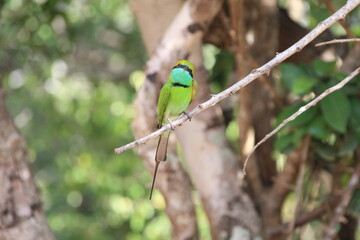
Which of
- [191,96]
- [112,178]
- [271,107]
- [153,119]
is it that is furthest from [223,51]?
[112,178]

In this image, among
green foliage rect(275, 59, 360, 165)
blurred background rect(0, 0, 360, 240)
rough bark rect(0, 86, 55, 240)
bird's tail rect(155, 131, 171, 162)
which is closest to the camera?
bird's tail rect(155, 131, 171, 162)

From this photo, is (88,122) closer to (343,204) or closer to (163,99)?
(343,204)

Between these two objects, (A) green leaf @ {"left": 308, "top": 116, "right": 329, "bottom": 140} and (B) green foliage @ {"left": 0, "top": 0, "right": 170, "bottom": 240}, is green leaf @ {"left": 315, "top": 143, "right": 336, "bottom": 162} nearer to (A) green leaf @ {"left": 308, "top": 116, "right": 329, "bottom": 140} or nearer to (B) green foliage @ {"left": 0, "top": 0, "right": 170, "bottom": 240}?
(A) green leaf @ {"left": 308, "top": 116, "right": 329, "bottom": 140}

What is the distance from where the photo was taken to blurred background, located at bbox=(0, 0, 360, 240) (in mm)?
6418

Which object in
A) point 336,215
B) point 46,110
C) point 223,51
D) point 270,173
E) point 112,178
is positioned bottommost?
point 336,215

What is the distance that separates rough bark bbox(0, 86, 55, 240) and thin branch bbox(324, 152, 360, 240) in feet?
3.99

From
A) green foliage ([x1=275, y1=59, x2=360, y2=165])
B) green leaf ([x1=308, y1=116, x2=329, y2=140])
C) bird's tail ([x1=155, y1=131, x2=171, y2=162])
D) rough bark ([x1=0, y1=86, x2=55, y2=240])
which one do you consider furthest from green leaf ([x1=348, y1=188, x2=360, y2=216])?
rough bark ([x1=0, y1=86, x2=55, y2=240])

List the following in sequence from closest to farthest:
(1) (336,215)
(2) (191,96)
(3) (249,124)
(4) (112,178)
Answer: (2) (191,96), (1) (336,215), (3) (249,124), (4) (112,178)

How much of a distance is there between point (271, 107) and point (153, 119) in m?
1.12

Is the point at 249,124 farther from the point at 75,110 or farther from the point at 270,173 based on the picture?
the point at 75,110

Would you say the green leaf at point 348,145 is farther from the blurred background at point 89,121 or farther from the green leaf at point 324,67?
the blurred background at point 89,121

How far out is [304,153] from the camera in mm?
3465

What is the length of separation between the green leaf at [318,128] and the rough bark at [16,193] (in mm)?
1203

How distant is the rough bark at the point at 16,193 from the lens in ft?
9.95
